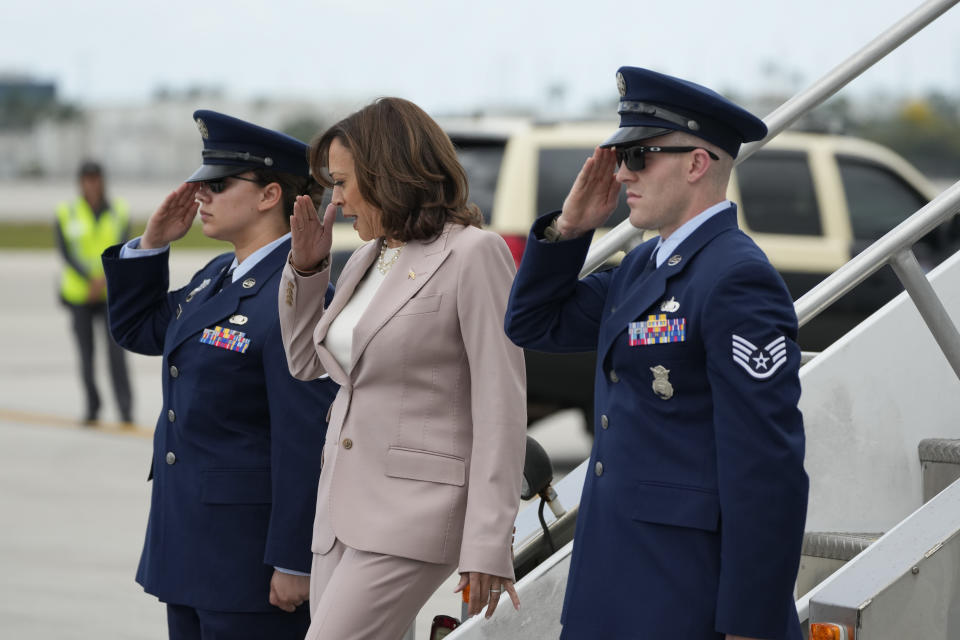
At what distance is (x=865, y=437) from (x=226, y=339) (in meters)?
1.67

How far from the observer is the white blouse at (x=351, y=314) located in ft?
10.2

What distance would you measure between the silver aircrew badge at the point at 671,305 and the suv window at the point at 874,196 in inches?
274

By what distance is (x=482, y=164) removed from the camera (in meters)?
8.95

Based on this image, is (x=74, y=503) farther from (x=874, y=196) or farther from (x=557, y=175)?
(x=874, y=196)

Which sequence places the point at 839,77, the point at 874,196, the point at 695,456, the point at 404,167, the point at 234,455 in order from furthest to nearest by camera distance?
the point at 874,196 < the point at 839,77 < the point at 234,455 < the point at 404,167 < the point at 695,456

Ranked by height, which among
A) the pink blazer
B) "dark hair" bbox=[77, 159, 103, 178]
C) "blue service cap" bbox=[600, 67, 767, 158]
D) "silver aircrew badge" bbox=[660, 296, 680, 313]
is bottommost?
"dark hair" bbox=[77, 159, 103, 178]

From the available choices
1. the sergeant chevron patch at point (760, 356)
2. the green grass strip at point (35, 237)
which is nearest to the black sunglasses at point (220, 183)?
the sergeant chevron patch at point (760, 356)

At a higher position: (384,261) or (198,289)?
(384,261)

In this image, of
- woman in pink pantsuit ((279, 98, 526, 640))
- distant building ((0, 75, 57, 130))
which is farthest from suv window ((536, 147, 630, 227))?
distant building ((0, 75, 57, 130))

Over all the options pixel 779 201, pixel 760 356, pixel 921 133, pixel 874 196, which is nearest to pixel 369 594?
pixel 760 356

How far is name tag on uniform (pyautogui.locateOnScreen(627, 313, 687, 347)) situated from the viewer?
252 centimetres

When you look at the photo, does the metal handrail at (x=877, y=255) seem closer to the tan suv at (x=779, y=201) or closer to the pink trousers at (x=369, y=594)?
the pink trousers at (x=369, y=594)

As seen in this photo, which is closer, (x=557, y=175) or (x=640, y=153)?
(x=640, y=153)

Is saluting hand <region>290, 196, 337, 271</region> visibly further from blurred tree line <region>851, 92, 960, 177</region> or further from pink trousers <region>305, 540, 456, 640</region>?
blurred tree line <region>851, 92, 960, 177</region>
